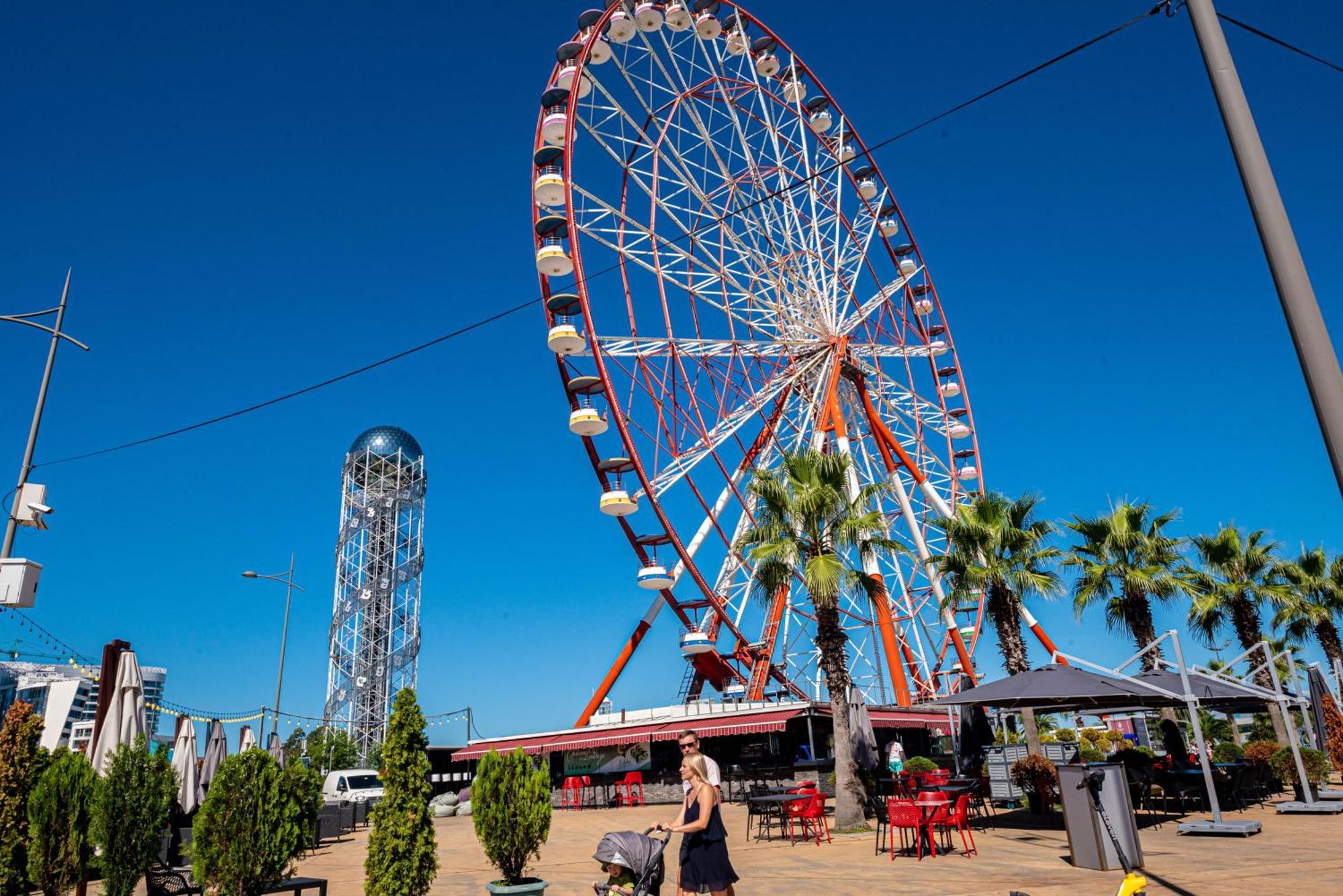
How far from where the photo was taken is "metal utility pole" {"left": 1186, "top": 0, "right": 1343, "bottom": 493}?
147 inches

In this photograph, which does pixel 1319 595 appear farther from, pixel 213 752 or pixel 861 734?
pixel 213 752

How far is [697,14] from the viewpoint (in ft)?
87.5

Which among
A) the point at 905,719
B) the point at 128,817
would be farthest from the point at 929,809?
the point at 905,719

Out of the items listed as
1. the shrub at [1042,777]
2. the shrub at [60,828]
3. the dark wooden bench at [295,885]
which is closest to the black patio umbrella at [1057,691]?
the shrub at [1042,777]

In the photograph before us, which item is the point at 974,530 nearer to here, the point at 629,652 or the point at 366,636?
the point at 629,652

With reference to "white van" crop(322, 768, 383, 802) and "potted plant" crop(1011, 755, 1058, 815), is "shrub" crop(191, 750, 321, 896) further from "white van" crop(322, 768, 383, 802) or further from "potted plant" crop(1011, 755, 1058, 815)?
"white van" crop(322, 768, 383, 802)

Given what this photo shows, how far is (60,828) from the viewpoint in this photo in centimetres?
925

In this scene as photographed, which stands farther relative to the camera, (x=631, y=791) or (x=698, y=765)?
(x=631, y=791)

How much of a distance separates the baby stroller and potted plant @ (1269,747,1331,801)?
1557 cm

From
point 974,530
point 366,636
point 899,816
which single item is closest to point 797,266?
point 974,530

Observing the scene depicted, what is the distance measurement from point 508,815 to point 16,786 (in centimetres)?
623

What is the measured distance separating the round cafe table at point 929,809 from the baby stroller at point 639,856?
6.25m

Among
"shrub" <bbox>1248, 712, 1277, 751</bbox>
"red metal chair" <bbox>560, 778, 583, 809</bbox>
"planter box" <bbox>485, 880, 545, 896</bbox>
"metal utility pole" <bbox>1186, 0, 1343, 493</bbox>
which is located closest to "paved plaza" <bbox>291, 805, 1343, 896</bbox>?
"planter box" <bbox>485, 880, 545, 896</bbox>

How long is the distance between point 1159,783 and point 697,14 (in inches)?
881
